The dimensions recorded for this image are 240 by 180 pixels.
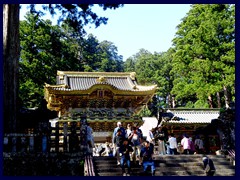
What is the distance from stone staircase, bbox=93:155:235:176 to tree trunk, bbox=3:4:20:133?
106 inches

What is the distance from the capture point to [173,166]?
392 inches

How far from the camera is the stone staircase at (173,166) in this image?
9430 mm

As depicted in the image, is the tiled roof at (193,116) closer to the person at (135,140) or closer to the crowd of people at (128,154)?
the person at (135,140)

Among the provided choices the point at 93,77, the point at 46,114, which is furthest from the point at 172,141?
the point at 93,77

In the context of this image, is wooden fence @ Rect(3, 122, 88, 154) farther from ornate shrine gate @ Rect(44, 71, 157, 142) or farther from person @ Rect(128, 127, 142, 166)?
ornate shrine gate @ Rect(44, 71, 157, 142)

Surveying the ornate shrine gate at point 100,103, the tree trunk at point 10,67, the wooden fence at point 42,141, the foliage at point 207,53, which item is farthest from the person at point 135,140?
the foliage at point 207,53

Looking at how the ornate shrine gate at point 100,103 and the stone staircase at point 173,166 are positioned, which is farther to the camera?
the ornate shrine gate at point 100,103

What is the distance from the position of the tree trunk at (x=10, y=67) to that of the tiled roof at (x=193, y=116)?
40.7ft

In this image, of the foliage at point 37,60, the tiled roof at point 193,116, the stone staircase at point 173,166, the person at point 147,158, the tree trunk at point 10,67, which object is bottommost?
the stone staircase at point 173,166

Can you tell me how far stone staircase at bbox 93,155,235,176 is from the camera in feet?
30.9

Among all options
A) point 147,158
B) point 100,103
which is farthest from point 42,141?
point 100,103

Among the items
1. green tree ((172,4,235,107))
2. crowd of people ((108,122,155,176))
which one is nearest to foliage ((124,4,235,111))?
green tree ((172,4,235,107))

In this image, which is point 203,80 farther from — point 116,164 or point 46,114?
point 116,164

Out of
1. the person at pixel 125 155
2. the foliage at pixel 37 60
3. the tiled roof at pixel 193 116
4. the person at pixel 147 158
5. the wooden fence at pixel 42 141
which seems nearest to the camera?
the person at pixel 125 155
